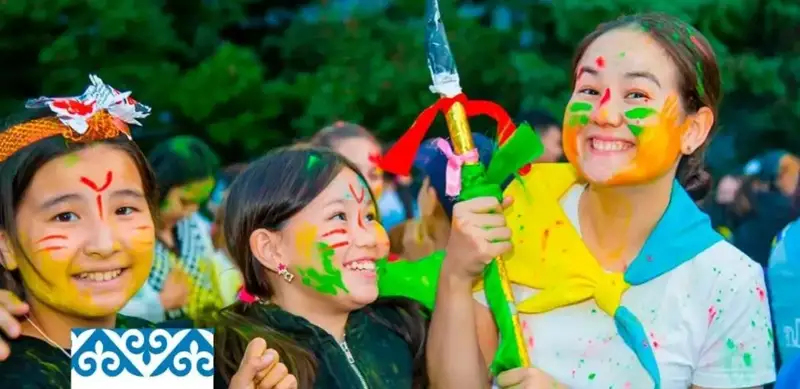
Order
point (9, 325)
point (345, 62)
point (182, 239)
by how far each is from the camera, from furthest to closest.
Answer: point (345, 62) → point (182, 239) → point (9, 325)

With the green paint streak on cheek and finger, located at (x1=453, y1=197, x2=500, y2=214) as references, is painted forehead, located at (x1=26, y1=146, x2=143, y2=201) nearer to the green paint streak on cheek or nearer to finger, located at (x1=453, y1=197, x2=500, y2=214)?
finger, located at (x1=453, y1=197, x2=500, y2=214)

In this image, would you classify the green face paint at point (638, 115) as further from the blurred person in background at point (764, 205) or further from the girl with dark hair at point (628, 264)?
the blurred person in background at point (764, 205)

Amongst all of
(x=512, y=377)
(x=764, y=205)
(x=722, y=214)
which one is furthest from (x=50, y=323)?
(x=722, y=214)

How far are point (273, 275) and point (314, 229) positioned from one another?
17 centimetres

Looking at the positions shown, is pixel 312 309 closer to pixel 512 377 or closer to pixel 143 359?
pixel 512 377

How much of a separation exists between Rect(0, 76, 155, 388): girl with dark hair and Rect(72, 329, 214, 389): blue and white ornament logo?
0.36 meters

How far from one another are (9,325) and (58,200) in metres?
0.28

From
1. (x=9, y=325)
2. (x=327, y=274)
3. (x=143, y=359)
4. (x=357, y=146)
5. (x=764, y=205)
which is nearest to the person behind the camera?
(x=143, y=359)

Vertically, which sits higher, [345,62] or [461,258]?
[345,62]

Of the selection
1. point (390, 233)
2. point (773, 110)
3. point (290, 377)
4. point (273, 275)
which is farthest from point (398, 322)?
point (773, 110)

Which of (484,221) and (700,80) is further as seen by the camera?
(700,80)

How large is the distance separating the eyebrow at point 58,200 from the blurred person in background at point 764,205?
3174 mm

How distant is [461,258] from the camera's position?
9.18 ft

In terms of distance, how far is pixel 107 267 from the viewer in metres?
2.66
